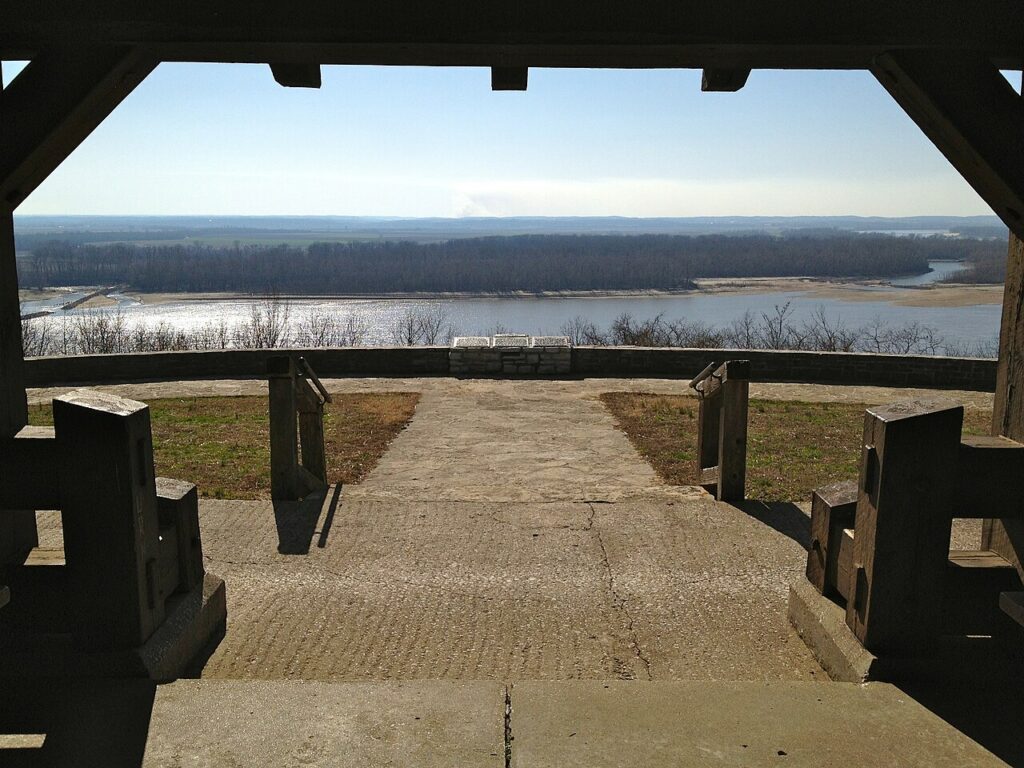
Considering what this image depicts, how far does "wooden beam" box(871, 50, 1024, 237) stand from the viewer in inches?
129

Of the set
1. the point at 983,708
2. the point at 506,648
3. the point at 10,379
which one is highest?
the point at 10,379

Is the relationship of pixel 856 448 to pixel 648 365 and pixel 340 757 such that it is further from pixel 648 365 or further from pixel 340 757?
pixel 340 757

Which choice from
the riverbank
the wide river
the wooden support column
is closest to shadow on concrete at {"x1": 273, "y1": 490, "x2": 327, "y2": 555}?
the wooden support column

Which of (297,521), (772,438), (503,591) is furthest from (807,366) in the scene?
(503,591)

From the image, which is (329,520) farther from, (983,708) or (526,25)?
(983,708)

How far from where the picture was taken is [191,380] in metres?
13.6

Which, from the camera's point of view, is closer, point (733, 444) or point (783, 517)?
point (783, 517)

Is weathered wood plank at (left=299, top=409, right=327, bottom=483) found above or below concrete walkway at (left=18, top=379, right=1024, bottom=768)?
above

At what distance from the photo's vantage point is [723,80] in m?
4.03

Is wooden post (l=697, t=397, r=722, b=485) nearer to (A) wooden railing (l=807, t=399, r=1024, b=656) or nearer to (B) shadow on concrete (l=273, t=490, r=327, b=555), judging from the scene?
(B) shadow on concrete (l=273, t=490, r=327, b=555)

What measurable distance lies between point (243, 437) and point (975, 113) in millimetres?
8024

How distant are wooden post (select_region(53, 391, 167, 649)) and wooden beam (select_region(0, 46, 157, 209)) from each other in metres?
0.92

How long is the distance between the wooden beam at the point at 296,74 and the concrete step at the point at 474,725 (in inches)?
101

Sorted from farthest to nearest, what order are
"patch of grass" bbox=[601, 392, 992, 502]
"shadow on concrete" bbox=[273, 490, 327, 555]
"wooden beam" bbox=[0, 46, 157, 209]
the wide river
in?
the wide river → "patch of grass" bbox=[601, 392, 992, 502] → "shadow on concrete" bbox=[273, 490, 327, 555] → "wooden beam" bbox=[0, 46, 157, 209]
